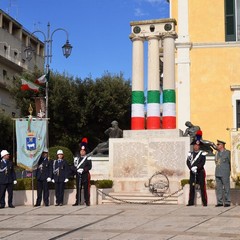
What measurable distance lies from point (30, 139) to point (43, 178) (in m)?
1.59

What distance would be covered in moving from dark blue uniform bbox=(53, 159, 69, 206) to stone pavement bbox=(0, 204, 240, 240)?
2.57 feet

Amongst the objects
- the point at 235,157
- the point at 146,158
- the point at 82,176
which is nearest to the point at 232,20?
the point at 235,157

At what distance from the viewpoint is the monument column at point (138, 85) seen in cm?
2034

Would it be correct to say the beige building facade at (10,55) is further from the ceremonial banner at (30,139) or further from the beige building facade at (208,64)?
the ceremonial banner at (30,139)

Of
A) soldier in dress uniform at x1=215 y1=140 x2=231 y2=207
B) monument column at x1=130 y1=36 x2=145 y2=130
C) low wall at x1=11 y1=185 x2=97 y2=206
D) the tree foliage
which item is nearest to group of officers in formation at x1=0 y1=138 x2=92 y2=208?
low wall at x1=11 y1=185 x2=97 y2=206

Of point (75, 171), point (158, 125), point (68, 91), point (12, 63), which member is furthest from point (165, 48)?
point (12, 63)

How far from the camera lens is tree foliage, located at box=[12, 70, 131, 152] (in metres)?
39.5

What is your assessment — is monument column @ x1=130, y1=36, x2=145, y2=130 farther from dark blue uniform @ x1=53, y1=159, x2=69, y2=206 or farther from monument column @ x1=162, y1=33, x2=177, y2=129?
dark blue uniform @ x1=53, y1=159, x2=69, y2=206

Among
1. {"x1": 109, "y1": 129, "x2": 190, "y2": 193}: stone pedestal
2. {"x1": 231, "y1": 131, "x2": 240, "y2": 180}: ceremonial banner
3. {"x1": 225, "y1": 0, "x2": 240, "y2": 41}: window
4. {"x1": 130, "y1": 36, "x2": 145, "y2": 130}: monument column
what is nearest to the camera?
{"x1": 109, "y1": 129, "x2": 190, "y2": 193}: stone pedestal

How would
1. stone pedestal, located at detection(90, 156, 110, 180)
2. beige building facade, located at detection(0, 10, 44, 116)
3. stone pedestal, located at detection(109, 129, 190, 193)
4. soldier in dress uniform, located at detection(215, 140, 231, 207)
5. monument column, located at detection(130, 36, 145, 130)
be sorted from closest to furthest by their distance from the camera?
soldier in dress uniform, located at detection(215, 140, 231, 207) → stone pedestal, located at detection(109, 129, 190, 193) → monument column, located at detection(130, 36, 145, 130) → stone pedestal, located at detection(90, 156, 110, 180) → beige building facade, located at detection(0, 10, 44, 116)

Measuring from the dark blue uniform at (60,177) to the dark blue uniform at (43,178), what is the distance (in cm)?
20

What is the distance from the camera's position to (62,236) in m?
10.2

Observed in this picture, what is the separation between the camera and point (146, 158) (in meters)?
18.5

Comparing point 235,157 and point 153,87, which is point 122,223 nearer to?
point 235,157
